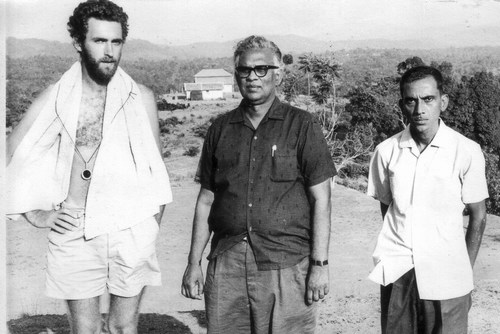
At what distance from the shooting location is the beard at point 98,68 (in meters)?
2.88

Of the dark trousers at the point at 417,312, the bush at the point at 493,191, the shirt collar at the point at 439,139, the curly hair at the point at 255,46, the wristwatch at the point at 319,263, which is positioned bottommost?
the bush at the point at 493,191

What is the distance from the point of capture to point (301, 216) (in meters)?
2.83

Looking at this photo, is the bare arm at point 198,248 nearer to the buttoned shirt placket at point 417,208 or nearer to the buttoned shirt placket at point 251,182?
the buttoned shirt placket at point 251,182

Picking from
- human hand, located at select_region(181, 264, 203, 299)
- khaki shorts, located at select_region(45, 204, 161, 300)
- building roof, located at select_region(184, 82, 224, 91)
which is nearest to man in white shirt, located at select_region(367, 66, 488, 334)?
human hand, located at select_region(181, 264, 203, 299)

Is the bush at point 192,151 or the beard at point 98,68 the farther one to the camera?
the bush at point 192,151

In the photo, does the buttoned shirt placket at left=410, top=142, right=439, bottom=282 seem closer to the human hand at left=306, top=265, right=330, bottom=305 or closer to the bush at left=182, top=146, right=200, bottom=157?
the human hand at left=306, top=265, right=330, bottom=305

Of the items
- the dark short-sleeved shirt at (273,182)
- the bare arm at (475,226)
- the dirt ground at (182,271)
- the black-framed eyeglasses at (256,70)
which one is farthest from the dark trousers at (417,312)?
the dirt ground at (182,271)

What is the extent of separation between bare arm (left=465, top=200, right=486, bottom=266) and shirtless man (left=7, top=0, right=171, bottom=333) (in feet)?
5.11

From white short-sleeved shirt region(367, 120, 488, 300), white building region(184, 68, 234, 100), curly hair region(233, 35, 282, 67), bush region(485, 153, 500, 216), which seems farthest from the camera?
white building region(184, 68, 234, 100)

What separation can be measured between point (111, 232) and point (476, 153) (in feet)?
5.82

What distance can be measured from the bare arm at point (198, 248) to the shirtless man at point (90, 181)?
0.20 m

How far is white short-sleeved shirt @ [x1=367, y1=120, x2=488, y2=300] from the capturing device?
276cm

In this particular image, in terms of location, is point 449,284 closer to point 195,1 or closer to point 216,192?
point 216,192

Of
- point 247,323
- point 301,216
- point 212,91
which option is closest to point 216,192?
point 301,216
